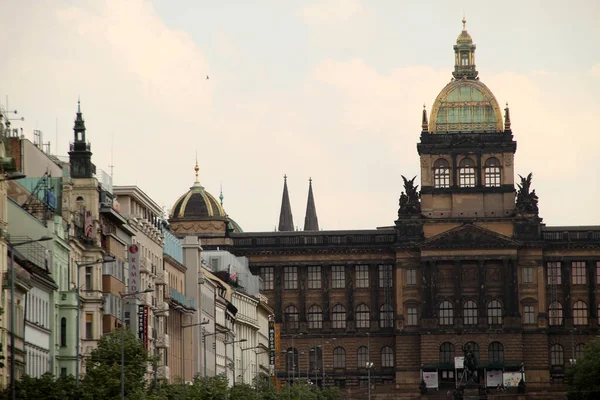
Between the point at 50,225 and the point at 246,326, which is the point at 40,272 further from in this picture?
the point at 246,326

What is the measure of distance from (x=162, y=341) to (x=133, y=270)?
11731 mm

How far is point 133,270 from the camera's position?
116438 mm

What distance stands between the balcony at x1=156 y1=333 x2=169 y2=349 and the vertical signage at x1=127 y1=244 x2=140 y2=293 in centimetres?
975

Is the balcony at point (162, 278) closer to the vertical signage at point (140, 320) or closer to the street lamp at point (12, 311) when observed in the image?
the vertical signage at point (140, 320)

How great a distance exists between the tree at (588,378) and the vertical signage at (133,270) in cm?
5484

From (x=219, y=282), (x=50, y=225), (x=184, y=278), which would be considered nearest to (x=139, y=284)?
(x=50, y=225)

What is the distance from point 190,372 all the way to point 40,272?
178 feet

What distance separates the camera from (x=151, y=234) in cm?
13062

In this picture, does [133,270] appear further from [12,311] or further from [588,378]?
[588,378]

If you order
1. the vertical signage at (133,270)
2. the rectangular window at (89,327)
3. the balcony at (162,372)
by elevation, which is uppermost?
the vertical signage at (133,270)

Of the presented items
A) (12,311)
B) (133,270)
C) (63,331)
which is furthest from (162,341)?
(12,311)

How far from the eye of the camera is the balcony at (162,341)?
413 ft

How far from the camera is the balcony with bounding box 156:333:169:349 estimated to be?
126 meters

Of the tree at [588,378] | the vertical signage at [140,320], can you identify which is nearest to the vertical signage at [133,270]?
the vertical signage at [140,320]
